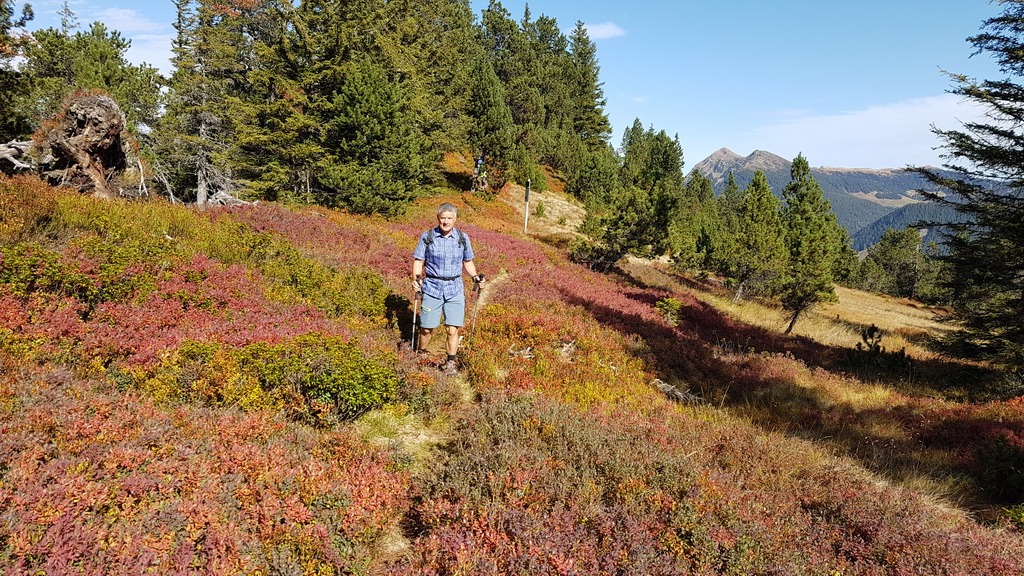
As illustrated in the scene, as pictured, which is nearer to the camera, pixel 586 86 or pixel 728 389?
pixel 728 389

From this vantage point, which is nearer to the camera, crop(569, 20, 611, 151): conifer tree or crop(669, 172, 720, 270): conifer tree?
crop(669, 172, 720, 270): conifer tree

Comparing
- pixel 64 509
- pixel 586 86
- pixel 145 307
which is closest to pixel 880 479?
pixel 64 509

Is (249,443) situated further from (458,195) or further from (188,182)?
(458,195)

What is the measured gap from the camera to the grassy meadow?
9.32 feet

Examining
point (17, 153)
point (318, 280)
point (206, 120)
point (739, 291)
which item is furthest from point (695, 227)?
point (17, 153)

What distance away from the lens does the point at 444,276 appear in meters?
6.79

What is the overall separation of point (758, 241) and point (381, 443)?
973 inches

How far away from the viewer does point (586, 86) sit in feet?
215

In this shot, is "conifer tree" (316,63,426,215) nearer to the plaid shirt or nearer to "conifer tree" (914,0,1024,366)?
the plaid shirt

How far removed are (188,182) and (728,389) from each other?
2949 centimetres

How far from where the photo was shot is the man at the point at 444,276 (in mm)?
6734

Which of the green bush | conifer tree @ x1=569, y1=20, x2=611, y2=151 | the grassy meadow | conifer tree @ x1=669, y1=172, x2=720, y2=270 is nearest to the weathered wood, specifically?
the grassy meadow

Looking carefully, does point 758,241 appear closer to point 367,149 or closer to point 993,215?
point 993,215

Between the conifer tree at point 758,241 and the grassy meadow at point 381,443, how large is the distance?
52.4 ft
